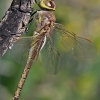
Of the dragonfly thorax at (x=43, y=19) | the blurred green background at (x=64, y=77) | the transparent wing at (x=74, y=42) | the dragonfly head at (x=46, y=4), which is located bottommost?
the blurred green background at (x=64, y=77)

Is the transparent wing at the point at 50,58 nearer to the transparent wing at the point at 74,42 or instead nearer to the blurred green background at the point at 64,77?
the transparent wing at the point at 74,42

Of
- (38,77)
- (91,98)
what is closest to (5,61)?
(38,77)

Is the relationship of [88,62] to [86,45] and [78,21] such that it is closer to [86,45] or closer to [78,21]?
[78,21]

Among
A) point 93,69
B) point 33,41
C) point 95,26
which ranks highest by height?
point 33,41

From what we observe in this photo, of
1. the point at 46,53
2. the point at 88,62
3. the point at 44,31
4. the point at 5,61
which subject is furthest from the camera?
the point at 88,62

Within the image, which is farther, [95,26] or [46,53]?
[95,26]

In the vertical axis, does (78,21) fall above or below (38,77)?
above

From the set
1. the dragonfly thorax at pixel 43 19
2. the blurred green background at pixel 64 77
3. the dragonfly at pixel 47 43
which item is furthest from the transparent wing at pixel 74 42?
the blurred green background at pixel 64 77

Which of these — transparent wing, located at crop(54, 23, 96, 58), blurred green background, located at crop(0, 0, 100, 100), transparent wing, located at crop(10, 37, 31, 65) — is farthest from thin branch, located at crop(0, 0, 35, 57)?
blurred green background, located at crop(0, 0, 100, 100)
